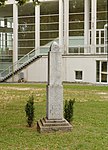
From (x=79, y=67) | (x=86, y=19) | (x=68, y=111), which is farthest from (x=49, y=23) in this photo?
(x=68, y=111)

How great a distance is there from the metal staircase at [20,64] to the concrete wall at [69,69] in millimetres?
365

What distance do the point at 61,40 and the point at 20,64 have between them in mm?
4318

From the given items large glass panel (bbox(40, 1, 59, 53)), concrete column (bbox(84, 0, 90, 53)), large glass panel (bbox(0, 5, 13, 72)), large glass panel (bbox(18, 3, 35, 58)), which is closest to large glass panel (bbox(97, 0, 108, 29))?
concrete column (bbox(84, 0, 90, 53))

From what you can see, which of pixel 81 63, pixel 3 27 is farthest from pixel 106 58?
pixel 3 27

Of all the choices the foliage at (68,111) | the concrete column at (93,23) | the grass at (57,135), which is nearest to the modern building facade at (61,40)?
the concrete column at (93,23)

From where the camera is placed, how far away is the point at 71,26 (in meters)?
36.1

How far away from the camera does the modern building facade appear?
3306 centimetres

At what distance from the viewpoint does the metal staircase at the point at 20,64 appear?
35562 millimetres

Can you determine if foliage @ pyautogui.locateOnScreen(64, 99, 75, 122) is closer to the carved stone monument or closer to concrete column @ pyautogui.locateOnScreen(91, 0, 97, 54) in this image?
the carved stone monument

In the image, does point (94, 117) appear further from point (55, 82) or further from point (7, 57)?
point (7, 57)

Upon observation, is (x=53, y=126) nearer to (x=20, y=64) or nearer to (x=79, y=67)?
(x=79, y=67)

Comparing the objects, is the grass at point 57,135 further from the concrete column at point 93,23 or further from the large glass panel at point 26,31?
the large glass panel at point 26,31

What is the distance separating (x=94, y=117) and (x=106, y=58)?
2028 cm

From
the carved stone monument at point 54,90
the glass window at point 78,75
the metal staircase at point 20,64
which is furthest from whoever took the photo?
the metal staircase at point 20,64
